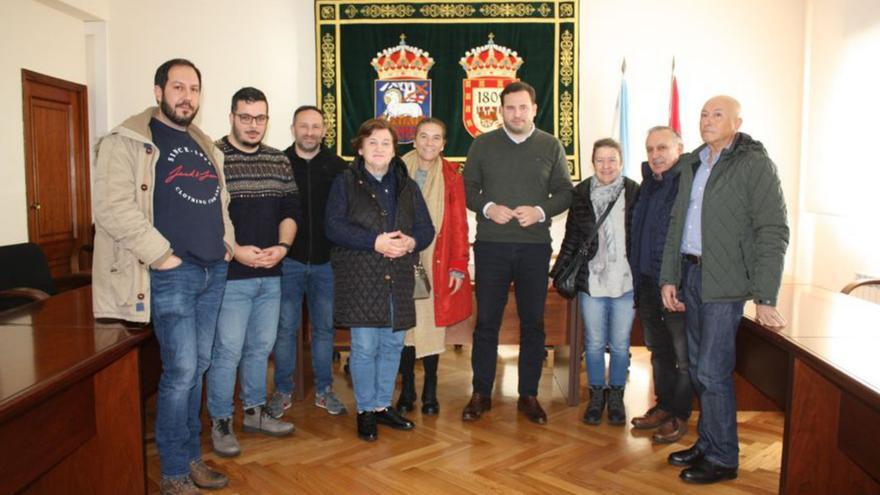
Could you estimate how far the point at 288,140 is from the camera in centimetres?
583

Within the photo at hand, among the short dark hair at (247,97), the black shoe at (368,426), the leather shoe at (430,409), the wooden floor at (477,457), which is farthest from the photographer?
the leather shoe at (430,409)

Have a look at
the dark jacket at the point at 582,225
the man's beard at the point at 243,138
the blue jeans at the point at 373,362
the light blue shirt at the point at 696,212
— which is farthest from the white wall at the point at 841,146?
the man's beard at the point at 243,138

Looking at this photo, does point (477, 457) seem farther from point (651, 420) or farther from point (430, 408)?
point (651, 420)

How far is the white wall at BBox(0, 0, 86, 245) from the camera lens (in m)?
4.75

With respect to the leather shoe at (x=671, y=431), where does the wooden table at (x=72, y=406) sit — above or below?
above

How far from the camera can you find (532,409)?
343 centimetres

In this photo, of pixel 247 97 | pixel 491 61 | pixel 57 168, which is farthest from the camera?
pixel 491 61

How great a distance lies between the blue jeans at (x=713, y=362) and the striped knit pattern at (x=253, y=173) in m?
1.74

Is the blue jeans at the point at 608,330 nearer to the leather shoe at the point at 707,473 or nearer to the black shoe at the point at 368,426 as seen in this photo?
the leather shoe at the point at 707,473

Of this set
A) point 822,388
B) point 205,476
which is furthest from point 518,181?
point 205,476

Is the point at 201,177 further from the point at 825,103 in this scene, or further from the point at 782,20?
the point at 782,20

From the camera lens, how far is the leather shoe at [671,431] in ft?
10.3

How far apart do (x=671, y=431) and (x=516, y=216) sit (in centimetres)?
122

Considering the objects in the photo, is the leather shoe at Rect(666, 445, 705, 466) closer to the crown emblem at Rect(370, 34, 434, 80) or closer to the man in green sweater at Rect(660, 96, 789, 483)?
the man in green sweater at Rect(660, 96, 789, 483)
